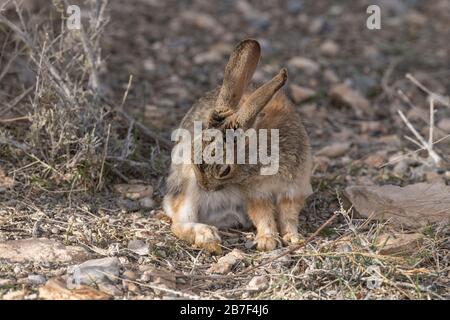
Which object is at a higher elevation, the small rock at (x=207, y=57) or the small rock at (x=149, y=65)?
the small rock at (x=207, y=57)

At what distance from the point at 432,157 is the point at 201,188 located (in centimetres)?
226

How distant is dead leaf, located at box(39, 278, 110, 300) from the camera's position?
445 cm

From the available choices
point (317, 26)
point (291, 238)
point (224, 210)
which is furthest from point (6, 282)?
point (317, 26)

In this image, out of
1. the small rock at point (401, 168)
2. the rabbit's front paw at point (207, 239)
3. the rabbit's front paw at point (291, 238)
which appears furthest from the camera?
the small rock at point (401, 168)

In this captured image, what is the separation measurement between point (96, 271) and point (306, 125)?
2334mm

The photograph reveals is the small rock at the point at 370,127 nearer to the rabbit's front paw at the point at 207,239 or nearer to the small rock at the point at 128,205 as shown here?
the small rock at the point at 128,205

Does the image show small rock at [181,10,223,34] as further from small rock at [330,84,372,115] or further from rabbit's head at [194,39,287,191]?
rabbit's head at [194,39,287,191]

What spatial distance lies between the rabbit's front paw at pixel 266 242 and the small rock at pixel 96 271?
3.54 ft

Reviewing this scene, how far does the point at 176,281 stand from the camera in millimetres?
4879

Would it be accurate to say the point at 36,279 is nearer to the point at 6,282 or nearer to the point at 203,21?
the point at 6,282

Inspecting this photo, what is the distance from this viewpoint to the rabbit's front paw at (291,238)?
562 cm

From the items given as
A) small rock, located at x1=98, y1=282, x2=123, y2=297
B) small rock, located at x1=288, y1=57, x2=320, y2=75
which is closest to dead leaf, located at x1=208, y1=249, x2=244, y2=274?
small rock, located at x1=98, y1=282, x2=123, y2=297

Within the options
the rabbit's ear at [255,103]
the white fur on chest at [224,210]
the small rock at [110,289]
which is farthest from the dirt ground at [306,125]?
the rabbit's ear at [255,103]
